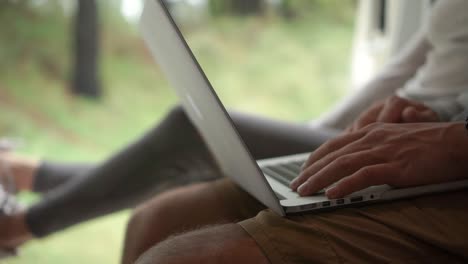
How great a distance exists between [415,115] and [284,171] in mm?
215

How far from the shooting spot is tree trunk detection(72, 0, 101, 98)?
2535mm

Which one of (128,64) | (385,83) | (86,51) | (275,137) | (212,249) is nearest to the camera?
(212,249)

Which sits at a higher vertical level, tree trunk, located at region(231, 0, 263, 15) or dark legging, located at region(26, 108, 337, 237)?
dark legging, located at region(26, 108, 337, 237)

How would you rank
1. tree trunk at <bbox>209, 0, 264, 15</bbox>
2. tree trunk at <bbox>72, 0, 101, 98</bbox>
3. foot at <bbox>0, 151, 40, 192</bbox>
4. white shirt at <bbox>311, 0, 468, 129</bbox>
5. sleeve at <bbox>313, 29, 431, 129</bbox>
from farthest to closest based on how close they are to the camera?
tree trunk at <bbox>209, 0, 264, 15</bbox> < tree trunk at <bbox>72, 0, 101, 98</bbox> < foot at <bbox>0, 151, 40, 192</bbox> < sleeve at <bbox>313, 29, 431, 129</bbox> < white shirt at <bbox>311, 0, 468, 129</bbox>

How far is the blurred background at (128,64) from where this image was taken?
2.57 meters

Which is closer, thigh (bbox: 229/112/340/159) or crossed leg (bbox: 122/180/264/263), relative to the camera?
crossed leg (bbox: 122/180/264/263)

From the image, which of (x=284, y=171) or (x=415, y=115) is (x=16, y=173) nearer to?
(x=284, y=171)

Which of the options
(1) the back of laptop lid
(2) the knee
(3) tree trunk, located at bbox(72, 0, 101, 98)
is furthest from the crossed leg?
(3) tree trunk, located at bbox(72, 0, 101, 98)

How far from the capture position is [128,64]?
271 centimetres

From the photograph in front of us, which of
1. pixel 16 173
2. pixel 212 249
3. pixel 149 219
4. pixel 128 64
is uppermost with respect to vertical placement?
pixel 212 249

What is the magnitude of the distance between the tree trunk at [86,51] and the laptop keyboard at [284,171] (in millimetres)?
2033

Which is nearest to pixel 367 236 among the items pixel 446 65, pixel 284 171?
pixel 284 171

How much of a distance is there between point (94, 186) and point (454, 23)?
0.80 m

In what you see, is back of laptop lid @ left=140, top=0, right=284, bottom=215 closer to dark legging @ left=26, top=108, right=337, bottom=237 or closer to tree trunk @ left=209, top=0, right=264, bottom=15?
dark legging @ left=26, top=108, right=337, bottom=237
